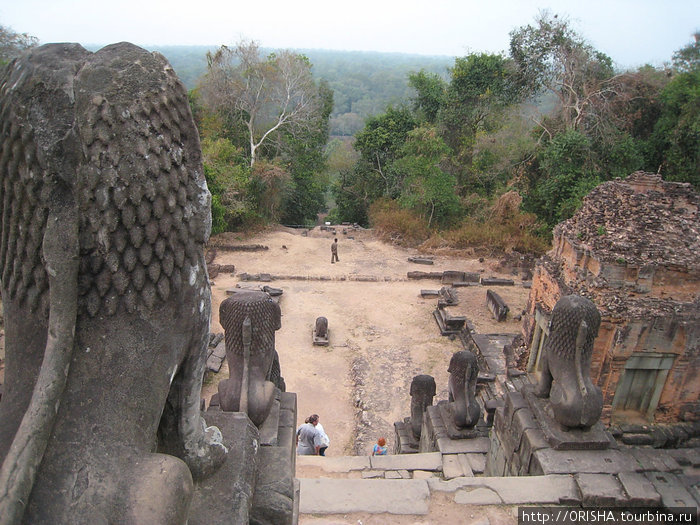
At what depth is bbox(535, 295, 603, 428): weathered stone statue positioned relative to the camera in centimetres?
415

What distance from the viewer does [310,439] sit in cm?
651

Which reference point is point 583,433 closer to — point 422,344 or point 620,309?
point 620,309

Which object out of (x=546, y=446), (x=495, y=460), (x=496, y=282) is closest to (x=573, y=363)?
(x=546, y=446)

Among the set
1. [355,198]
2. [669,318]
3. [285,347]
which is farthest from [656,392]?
[355,198]

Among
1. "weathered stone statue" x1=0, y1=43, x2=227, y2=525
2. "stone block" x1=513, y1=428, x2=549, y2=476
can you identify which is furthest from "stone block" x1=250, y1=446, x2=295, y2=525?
"stone block" x1=513, y1=428, x2=549, y2=476

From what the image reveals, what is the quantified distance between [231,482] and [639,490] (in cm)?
325

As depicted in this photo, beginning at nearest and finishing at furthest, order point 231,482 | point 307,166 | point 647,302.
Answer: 1. point 231,482
2. point 647,302
3. point 307,166

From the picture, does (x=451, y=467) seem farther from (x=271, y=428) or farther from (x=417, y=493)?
(x=271, y=428)

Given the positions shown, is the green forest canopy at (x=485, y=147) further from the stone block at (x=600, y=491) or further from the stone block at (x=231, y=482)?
the stone block at (x=231, y=482)

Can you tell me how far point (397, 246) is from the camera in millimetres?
19734

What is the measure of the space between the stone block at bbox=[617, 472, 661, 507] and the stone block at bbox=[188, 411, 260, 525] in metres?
2.95

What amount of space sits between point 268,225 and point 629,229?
1662cm

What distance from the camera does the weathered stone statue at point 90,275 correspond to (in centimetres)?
166

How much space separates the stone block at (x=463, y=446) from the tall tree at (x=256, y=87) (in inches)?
790
